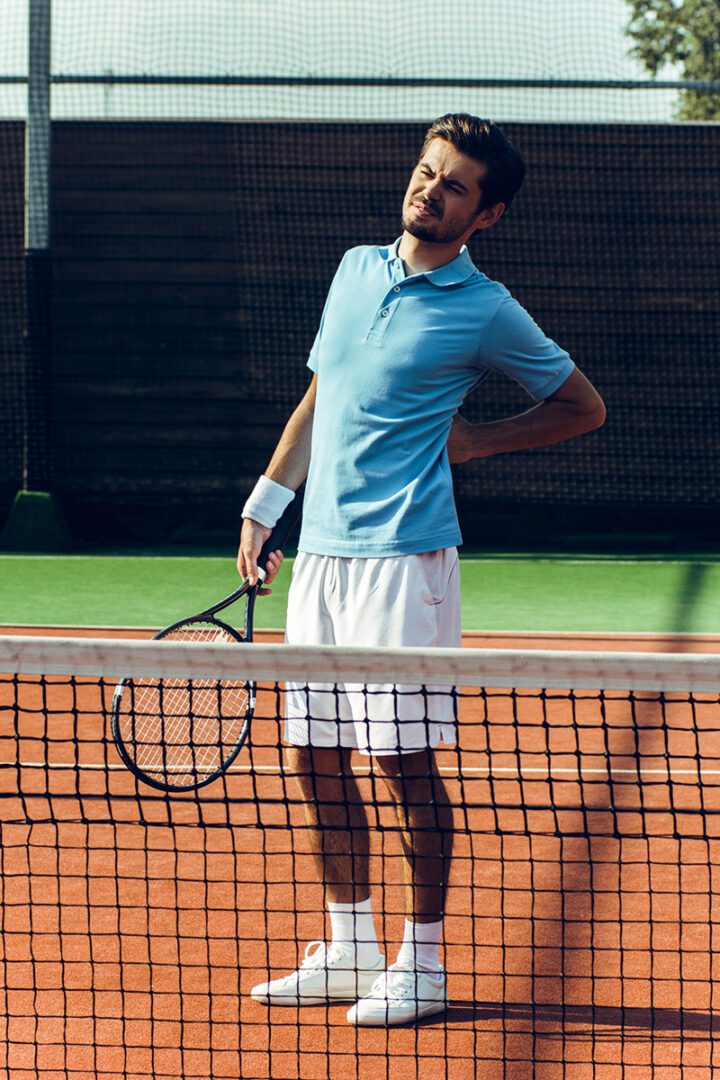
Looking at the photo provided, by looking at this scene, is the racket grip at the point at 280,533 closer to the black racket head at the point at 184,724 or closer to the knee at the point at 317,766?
the knee at the point at 317,766

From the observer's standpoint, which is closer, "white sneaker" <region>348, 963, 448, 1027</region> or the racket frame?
"white sneaker" <region>348, 963, 448, 1027</region>

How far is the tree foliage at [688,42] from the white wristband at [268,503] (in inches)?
934

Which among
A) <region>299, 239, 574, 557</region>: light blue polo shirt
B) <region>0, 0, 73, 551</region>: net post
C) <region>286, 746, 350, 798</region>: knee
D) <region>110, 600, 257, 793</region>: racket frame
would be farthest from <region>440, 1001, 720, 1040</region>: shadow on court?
<region>0, 0, 73, 551</region>: net post

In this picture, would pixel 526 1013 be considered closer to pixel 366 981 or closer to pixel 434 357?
pixel 366 981

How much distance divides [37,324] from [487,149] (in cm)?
918

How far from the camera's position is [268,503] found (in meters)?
3.18

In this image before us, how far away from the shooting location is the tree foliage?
2677 cm

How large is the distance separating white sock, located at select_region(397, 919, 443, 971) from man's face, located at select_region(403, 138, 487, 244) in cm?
139

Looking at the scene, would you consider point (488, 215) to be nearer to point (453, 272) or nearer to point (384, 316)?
point (453, 272)

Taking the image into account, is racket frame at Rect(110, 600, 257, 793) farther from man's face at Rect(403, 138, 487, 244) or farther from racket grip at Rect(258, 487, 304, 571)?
man's face at Rect(403, 138, 487, 244)

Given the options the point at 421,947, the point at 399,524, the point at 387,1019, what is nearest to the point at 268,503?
the point at 399,524

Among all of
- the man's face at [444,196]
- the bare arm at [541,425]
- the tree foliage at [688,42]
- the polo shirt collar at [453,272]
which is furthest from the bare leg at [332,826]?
the tree foliage at [688,42]

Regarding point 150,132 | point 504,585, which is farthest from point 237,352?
point 504,585

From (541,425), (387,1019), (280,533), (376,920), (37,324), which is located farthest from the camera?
(37,324)
